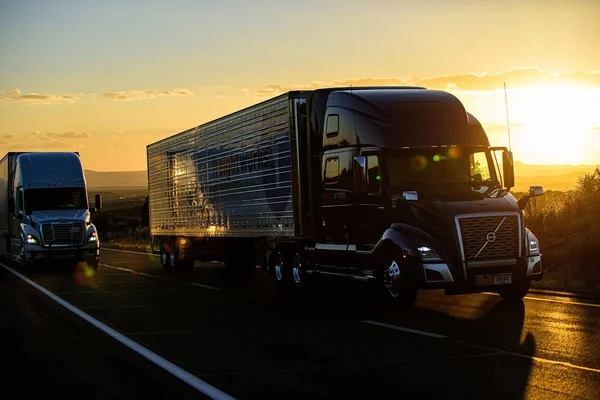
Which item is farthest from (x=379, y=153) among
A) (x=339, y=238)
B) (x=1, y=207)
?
(x=1, y=207)

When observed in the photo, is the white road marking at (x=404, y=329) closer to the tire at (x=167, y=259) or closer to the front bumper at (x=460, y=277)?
the front bumper at (x=460, y=277)

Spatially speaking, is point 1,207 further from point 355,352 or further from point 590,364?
point 590,364

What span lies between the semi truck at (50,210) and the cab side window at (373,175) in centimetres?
1564

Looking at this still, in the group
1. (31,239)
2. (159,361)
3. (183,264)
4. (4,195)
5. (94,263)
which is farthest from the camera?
(4,195)

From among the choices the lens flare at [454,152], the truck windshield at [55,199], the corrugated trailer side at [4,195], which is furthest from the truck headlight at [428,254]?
the corrugated trailer side at [4,195]

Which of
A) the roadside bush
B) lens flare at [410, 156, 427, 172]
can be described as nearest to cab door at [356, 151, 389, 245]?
lens flare at [410, 156, 427, 172]

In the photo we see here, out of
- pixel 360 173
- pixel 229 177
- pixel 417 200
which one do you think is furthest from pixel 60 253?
pixel 417 200

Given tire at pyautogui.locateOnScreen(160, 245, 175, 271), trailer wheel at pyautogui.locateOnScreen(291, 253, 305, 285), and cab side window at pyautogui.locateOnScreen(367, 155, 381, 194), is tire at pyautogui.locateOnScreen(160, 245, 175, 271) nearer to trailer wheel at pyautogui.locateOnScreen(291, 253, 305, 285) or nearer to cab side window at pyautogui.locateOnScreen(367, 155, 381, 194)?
trailer wheel at pyautogui.locateOnScreen(291, 253, 305, 285)

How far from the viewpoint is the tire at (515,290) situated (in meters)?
14.2

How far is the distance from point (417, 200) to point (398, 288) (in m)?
1.47

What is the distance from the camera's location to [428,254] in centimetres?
1349

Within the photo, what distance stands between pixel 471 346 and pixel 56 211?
21.1 meters

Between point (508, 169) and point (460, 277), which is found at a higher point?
point (508, 169)

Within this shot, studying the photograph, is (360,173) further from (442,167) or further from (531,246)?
(531,246)
